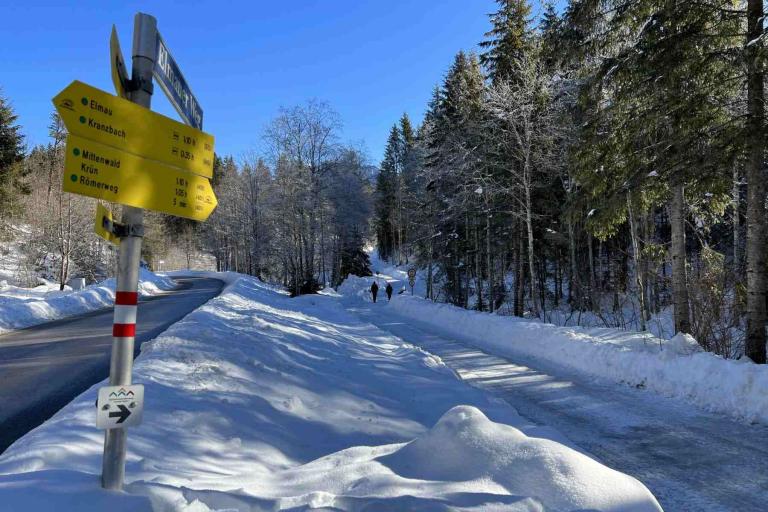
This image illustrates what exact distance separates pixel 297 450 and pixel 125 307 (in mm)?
2864

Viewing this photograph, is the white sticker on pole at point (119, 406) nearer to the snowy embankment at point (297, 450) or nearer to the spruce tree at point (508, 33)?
the snowy embankment at point (297, 450)

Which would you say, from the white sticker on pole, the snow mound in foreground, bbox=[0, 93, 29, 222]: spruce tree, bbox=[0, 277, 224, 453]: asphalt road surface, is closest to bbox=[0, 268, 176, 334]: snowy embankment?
bbox=[0, 277, 224, 453]: asphalt road surface

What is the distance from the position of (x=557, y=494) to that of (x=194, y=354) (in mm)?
5819

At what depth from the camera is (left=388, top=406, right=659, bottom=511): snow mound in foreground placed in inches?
115

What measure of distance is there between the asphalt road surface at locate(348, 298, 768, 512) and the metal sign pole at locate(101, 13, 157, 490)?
4089 millimetres

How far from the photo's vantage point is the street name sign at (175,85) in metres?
2.84

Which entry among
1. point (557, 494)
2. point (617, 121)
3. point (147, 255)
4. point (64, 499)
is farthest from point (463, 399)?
point (147, 255)

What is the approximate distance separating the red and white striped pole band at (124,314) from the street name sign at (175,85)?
1325mm

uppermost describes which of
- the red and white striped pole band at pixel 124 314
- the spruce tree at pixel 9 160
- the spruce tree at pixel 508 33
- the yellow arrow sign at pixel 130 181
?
the spruce tree at pixel 508 33

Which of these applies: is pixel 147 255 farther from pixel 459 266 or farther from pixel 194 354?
pixel 194 354

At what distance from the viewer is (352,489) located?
3.12 m

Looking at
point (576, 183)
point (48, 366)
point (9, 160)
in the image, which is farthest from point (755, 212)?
point (9, 160)

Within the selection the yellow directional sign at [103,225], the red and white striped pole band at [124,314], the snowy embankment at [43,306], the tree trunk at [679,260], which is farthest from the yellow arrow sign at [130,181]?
the snowy embankment at [43,306]

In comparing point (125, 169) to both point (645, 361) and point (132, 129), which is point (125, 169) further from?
point (645, 361)
